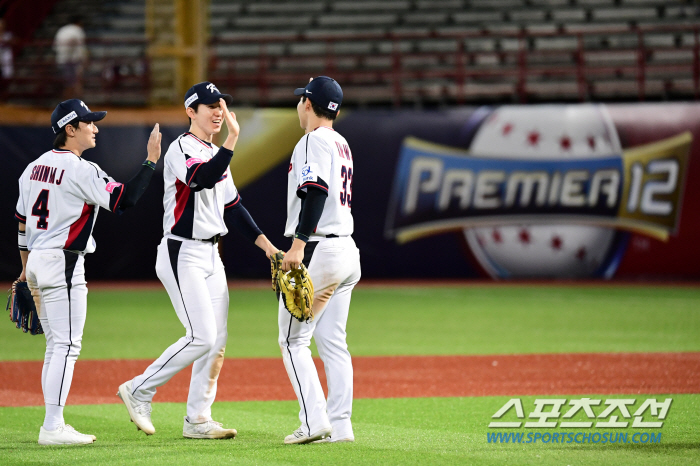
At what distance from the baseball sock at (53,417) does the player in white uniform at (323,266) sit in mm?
1362

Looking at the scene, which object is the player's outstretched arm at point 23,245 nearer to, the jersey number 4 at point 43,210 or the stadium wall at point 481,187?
the jersey number 4 at point 43,210

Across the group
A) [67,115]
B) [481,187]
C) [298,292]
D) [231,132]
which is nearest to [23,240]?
[67,115]

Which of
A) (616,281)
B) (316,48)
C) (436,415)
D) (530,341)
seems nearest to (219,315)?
(436,415)

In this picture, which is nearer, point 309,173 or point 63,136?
point 309,173

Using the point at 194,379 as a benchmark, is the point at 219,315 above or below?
above

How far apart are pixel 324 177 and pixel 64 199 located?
5.15ft

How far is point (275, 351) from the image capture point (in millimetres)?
10430

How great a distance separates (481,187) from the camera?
18.1 meters

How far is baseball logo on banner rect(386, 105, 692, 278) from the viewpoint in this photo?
17.8 metres

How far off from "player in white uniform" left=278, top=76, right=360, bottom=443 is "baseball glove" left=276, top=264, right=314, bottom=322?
102 mm

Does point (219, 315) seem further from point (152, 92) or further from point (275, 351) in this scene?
point (152, 92)

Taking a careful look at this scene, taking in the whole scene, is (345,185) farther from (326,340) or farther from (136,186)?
(136,186)

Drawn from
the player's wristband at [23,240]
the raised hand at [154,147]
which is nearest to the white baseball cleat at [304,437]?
the raised hand at [154,147]

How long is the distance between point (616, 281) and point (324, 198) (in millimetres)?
13973
